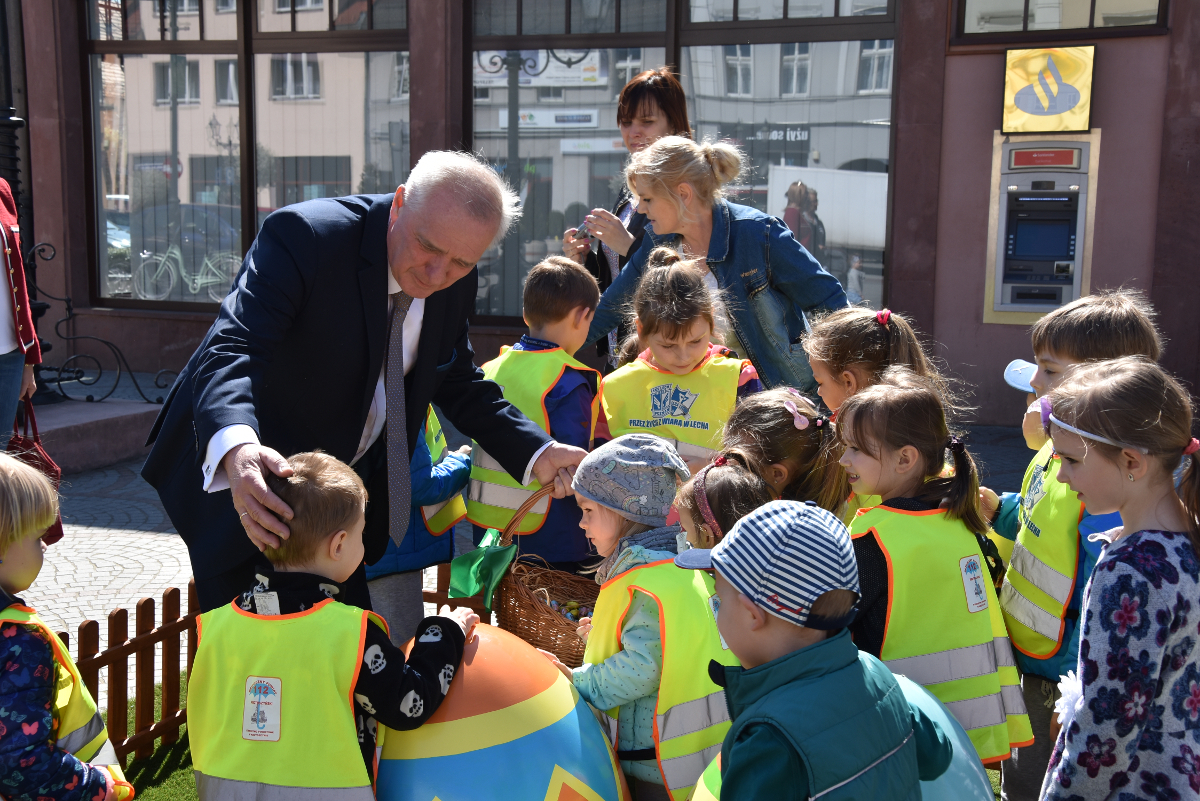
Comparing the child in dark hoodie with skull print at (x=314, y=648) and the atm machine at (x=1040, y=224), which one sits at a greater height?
the atm machine at (x=1040, y=224)

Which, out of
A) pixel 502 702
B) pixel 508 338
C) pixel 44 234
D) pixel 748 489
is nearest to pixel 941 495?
pixel 748 489

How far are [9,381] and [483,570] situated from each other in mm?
3251

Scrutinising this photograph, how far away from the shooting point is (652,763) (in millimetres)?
2662

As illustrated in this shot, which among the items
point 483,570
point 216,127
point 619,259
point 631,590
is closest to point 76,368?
point 216,127

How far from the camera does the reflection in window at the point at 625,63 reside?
10078 mm

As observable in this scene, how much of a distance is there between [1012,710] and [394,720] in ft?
5.04

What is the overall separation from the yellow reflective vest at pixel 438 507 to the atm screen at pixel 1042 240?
6594mm

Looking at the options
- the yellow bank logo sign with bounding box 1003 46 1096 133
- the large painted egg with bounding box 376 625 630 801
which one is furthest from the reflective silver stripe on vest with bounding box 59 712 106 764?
the yellow bank logo sign with bounding box 1003 46 1096 133

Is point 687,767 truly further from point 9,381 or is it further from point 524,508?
point 9,381

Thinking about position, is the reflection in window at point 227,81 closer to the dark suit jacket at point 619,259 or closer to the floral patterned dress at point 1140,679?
the dark suit jacket at point 619,259

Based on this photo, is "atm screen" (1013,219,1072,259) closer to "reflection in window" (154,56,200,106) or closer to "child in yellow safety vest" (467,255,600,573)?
"child in yellow safety vest" (467,255,600,573)

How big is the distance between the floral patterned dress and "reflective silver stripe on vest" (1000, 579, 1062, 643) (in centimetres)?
60

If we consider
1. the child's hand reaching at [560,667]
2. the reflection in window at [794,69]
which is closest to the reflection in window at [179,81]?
the reflection in window at [794,69]

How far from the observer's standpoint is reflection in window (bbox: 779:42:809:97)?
31.8 feet
